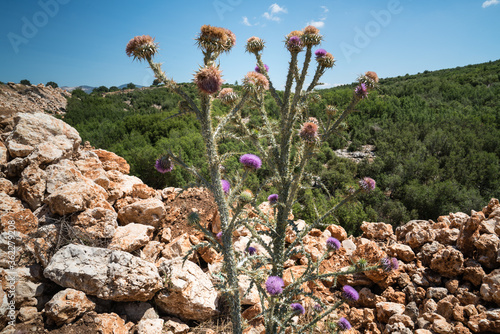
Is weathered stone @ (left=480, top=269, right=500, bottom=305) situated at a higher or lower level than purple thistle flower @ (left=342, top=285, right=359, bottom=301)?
lower

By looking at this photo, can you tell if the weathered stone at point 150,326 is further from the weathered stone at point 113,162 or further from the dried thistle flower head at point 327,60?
the weathered stone at point 113,162

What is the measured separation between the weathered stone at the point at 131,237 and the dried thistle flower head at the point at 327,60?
4.27m

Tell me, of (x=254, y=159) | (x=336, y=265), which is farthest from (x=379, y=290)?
(x=254, y=159)

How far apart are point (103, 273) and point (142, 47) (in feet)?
10.5

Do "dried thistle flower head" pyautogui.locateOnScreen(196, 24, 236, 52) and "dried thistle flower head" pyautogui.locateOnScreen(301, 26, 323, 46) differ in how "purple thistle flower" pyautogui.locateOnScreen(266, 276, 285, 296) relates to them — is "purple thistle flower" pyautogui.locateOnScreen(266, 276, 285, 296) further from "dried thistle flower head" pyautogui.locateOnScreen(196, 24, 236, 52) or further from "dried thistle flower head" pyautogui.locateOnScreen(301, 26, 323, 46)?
"dried thistle flower head" pyautogui.locateOnScreen(301, 26, 323, 46)

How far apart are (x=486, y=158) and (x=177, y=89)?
55.0ft

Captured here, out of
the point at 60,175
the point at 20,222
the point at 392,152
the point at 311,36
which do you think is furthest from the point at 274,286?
the point at 392,152

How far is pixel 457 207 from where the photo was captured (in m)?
9.67

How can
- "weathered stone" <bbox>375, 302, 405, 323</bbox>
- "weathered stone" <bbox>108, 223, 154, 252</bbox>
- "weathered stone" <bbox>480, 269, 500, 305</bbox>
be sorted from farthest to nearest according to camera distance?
"weathered stone" <bbox>108, 223, 154, 252</bbox>, "weathered stone" <bbox>375, 302, 405, 323</bbox>, "weathered stone" <bbox>480, 269, 500, 305</bbox>

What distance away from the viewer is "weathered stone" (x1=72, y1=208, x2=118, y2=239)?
4324 millimetres

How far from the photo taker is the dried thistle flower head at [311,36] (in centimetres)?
293

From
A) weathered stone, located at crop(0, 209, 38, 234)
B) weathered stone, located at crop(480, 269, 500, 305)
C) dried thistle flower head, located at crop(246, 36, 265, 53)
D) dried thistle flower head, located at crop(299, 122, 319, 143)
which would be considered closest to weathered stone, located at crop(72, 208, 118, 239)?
weathered stone, located at crop(0, 209, 38, 234)

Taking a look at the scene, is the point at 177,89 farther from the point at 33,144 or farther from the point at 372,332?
the point at 33,144

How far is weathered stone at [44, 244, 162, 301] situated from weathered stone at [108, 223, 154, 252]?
602mm
